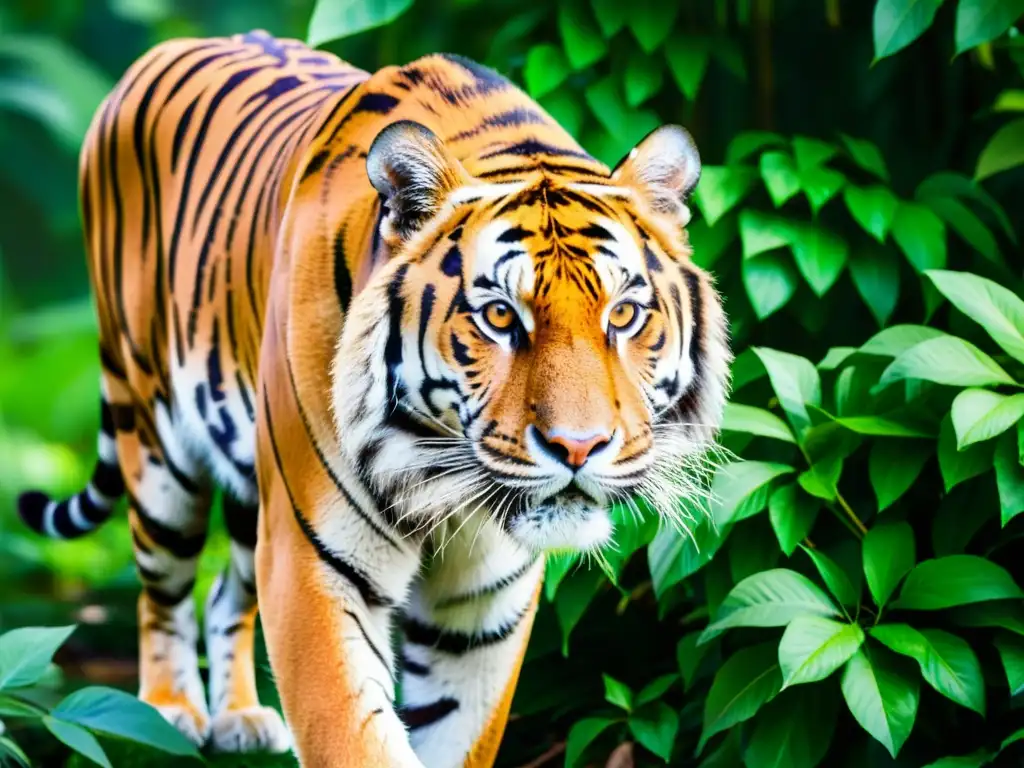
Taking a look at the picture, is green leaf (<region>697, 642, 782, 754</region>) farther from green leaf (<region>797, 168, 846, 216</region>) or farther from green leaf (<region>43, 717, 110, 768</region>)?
green leaf (<region>43, 717, 110, 768</region>)

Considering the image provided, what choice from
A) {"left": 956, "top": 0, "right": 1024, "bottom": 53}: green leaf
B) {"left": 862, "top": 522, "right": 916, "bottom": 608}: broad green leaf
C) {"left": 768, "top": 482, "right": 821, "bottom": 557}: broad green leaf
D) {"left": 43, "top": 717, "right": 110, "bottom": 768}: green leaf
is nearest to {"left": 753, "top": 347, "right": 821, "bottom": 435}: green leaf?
{"left": 768, "top": 482, "right": 821, "bottom": 557}: broad green leaf

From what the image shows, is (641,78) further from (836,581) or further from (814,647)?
(814,647)

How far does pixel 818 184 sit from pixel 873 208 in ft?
0.38

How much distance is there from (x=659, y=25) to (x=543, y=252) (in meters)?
1.20

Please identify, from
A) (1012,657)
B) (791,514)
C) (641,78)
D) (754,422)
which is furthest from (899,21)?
(1012,657)

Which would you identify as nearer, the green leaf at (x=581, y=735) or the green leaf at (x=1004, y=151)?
the green leaf at (x=581, y=735)

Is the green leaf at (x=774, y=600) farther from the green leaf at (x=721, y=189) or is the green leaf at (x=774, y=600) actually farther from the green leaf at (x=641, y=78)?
the green leaf at (x=641, y=78)

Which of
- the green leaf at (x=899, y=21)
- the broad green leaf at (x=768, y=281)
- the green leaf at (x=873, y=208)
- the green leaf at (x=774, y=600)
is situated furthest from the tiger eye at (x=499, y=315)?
the green leaf at (x=899, y=21)

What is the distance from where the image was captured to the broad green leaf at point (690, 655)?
8.21ft

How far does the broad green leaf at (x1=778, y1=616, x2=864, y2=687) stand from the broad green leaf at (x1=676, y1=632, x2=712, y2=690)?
1.00 ft

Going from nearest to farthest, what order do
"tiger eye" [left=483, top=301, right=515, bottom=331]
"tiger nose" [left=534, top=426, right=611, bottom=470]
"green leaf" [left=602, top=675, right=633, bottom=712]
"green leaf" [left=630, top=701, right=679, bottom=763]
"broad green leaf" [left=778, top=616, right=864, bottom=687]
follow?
"tiger nose" [left=534, top=426, right=611, bottom=470], "tiger eye" [left=483, top=301, right=515, bottom=331], "broad green leaf" [left=778, top=616, right=864, bottom=687], "green leaf" [left=630, top=701, right=679, bottom=763], "green leaf" [left=602, top=675, right=633, bottom=712]

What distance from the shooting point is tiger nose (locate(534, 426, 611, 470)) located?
178cm

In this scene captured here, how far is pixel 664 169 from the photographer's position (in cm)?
204

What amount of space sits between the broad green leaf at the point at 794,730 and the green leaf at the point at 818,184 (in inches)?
35.7
